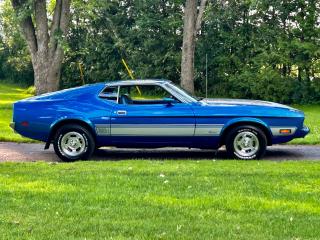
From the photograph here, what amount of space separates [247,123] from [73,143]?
10.2 ft

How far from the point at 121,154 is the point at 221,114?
231cm

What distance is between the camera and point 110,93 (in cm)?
998

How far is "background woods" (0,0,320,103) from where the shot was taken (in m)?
24.5

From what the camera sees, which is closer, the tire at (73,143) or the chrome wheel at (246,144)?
the chrome wheel at (246,144)

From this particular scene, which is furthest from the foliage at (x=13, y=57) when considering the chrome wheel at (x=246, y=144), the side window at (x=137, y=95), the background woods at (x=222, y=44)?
the chrome wheel at (x=246, y=144)

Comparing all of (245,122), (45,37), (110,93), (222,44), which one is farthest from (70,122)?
Result: (222,44)

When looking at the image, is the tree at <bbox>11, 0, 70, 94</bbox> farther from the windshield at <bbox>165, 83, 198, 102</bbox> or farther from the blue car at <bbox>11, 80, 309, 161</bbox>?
the windshield at <bbox>165, 83, 198, 102</bbox>

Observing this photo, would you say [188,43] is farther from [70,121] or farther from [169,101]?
[70,121]

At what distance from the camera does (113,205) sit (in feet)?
19.5

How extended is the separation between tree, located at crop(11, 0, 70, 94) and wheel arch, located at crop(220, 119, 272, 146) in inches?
456

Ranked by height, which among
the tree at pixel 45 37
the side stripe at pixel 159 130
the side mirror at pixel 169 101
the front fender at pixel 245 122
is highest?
the tree at pixel 45 37

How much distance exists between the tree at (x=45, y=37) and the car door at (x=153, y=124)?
35.7 feet

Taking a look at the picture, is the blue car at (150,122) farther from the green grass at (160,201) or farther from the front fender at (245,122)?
the green grass at (160,201)

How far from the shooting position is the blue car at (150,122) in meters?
9.61
